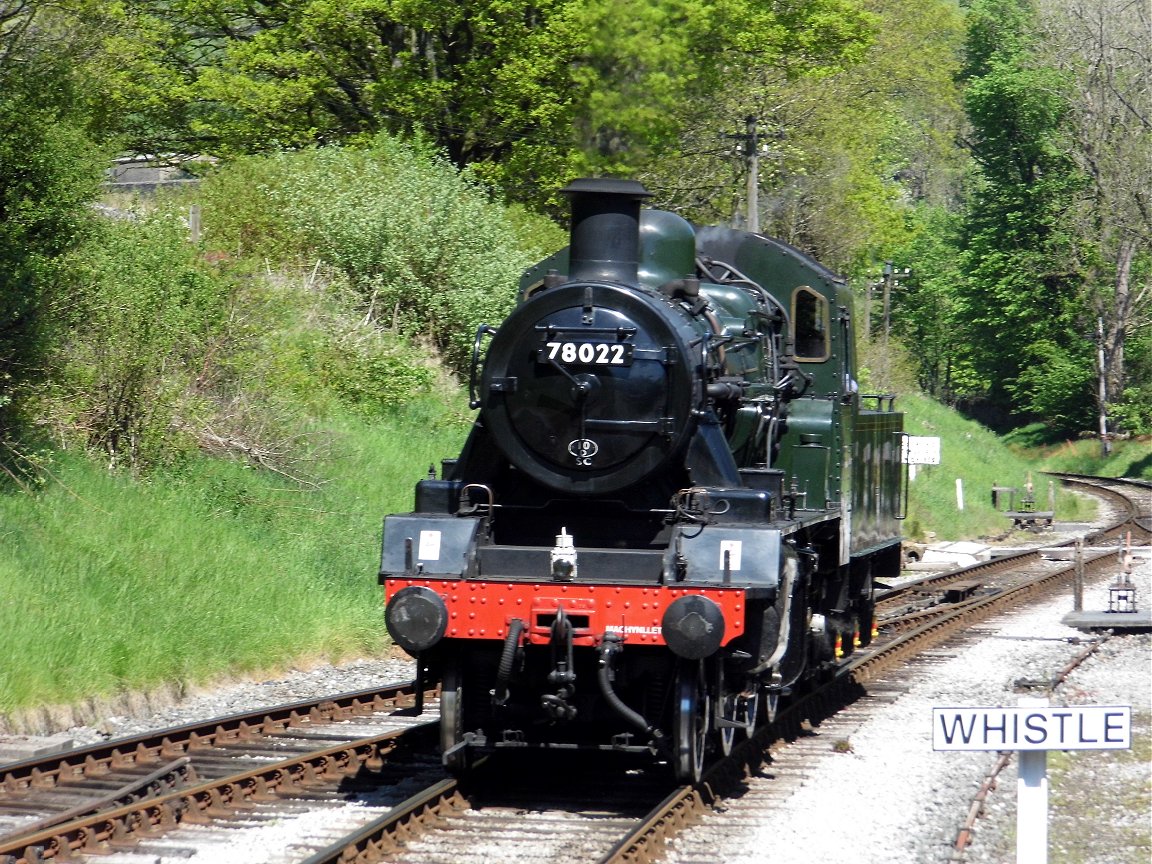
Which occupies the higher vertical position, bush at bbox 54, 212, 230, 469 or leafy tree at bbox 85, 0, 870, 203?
leafy tree at bbox 85, 0, 870, 203

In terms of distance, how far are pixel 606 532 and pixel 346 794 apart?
2044mm

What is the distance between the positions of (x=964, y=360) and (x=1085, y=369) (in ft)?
25.1

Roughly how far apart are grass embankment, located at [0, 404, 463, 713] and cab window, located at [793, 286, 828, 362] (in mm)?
4968

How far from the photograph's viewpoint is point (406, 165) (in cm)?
2341

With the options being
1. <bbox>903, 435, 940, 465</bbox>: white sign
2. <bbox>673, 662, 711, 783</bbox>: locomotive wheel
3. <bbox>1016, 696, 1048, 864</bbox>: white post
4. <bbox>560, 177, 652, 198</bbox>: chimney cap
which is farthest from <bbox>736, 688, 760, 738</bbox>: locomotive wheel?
<bbox>903, 435, 940, 465</bbox>: white sign

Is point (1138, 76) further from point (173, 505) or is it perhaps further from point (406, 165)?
point (173, 505)

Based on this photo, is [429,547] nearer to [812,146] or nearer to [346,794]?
[346,794]

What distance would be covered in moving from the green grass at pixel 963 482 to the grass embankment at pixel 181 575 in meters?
15.0

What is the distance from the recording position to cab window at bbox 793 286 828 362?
11078 mm

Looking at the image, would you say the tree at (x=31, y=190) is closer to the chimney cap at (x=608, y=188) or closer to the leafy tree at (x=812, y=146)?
the chimney cap at (x=608, y=188)

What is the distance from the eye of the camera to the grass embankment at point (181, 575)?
35.1 feet

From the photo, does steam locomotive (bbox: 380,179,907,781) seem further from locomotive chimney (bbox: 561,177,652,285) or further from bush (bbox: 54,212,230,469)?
bush (bbox: 54,212,230,469)

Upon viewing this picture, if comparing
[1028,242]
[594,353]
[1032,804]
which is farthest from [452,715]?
[1028,242]

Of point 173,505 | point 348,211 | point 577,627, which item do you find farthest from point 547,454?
point 348,211
